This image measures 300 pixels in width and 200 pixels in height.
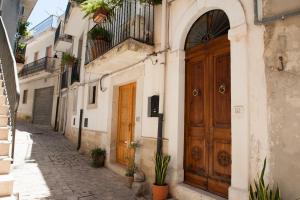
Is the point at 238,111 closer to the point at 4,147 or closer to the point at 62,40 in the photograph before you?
the point at 4,147

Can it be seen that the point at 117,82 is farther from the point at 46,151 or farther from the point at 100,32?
the point at 46,151

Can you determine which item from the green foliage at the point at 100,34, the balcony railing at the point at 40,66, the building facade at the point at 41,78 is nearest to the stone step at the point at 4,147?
the green foliage at the point at 100,34

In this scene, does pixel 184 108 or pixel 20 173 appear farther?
pixel 20 173

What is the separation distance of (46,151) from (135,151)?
5313 mm

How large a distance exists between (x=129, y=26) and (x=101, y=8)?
121 cm

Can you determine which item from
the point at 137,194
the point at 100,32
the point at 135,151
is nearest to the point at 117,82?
the point at 100,32

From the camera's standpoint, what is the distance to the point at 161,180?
4.91 meters

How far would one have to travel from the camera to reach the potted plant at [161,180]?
4812 mm

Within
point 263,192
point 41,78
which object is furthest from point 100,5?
point 41,78

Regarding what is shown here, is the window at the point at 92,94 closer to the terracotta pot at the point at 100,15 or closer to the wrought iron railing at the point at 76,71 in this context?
the wrought iron railing at the point at 76,71

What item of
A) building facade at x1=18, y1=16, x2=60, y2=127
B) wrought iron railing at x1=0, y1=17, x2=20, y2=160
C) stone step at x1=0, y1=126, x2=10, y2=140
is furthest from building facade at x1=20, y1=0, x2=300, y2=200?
building facade at x1=18, y1=16, x2=60, y2=127

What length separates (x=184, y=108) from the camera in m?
5.19

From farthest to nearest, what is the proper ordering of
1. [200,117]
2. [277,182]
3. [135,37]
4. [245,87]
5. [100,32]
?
[100,32], [135,37], [200,117], [245,87], [277,182]

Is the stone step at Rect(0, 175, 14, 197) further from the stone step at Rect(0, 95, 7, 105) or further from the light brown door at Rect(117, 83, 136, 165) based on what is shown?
the light brown door at Rect(117, 83, 136, 165)
